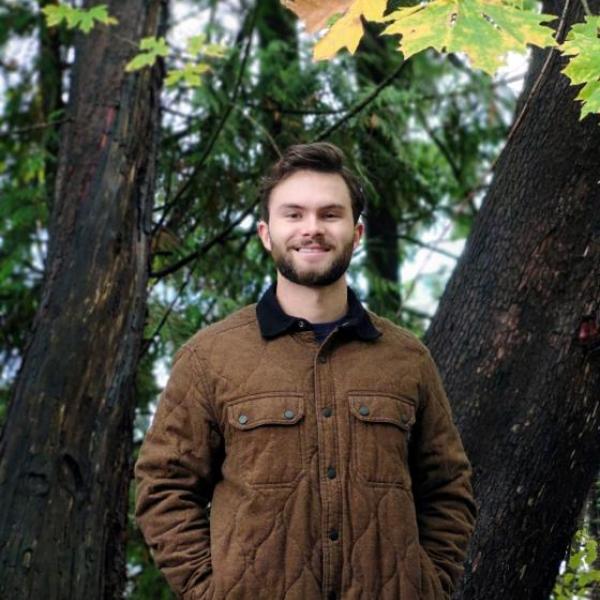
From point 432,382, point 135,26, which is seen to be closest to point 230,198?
point 135,26

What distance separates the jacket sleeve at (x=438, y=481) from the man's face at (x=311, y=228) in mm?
381

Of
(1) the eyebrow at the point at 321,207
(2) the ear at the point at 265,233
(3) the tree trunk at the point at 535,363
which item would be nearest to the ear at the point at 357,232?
(1) the eyebrow at the point at 321,207

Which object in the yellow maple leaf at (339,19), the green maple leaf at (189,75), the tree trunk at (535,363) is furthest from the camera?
the green maple leaf at (189,75)

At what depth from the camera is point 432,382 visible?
9.21 feet

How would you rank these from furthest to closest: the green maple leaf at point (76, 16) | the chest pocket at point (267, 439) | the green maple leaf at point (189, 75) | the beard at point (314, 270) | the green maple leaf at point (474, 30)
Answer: the green maple leaf at point (189, 75)
the green maple leaf at point (76, 16)
the beard at point (314, 270)
the chest pocket at point (267, 439)
the green maple leaf at point (474, 30)

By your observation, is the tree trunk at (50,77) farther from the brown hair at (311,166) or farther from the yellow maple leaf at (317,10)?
Answer: the yellow maple leaf at (317,10)

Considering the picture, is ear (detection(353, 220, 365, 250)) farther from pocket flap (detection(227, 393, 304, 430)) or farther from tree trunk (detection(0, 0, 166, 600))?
tree trunk (detection(0, 0, 166, 600))

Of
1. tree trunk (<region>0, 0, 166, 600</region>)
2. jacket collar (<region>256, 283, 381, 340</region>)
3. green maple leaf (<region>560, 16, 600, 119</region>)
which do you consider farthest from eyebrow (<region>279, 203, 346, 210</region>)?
tree trunk (<region>0, 0, 166, 600</region>)

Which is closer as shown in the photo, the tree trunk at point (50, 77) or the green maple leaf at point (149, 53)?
the green maple leaf at point (149, 53)

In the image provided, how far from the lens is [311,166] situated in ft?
9.16

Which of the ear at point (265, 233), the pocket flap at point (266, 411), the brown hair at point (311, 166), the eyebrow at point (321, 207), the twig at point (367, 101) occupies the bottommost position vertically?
the pocket flap at point (266, 411)

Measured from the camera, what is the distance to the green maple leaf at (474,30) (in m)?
2.26

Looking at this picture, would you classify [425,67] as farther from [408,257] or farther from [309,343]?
[309,343]

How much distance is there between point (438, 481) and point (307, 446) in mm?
430
